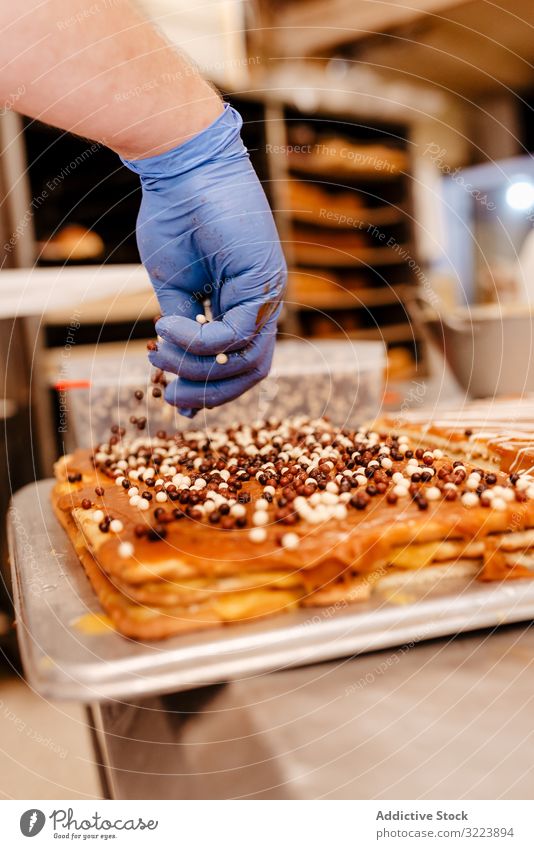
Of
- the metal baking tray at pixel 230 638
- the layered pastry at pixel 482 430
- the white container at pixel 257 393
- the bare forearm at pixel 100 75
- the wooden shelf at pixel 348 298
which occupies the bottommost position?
the metal baking tray at pixel 230 638

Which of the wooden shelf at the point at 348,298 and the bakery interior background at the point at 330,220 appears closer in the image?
the bakery interior background at the point at 330,220

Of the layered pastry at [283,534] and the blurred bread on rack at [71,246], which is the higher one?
the blurred bread on rack at [71,246]

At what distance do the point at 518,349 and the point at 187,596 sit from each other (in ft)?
4.03

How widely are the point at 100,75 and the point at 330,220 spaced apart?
446cm

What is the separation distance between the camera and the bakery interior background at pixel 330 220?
1.85 metres

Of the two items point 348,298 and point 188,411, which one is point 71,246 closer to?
point 348,298

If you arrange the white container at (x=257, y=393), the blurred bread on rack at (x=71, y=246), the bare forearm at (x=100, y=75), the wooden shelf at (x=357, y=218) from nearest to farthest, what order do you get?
the bare forearm at (x=100, y=75), the white container at (x=257, y=393), the blurred bread on rack at (x=71, y=246), the wooden shelf at (x=357, y=218)

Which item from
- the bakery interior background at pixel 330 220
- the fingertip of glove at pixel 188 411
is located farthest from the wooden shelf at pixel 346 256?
the fingertip of glove at pixel 188 411

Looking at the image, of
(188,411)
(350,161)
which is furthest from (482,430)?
(350,161)

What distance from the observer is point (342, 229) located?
5.47 meters

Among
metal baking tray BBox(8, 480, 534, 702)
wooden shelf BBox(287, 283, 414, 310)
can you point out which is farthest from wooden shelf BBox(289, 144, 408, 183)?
metal baking tray BBox(8, 480, 534, 702)

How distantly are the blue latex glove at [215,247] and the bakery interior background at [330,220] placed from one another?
0.27 meters

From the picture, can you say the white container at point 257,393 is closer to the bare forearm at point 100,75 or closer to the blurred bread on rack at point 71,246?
the bare forearm at point 100,75

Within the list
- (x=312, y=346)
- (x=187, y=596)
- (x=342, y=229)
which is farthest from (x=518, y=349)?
(x=342, y=229)
